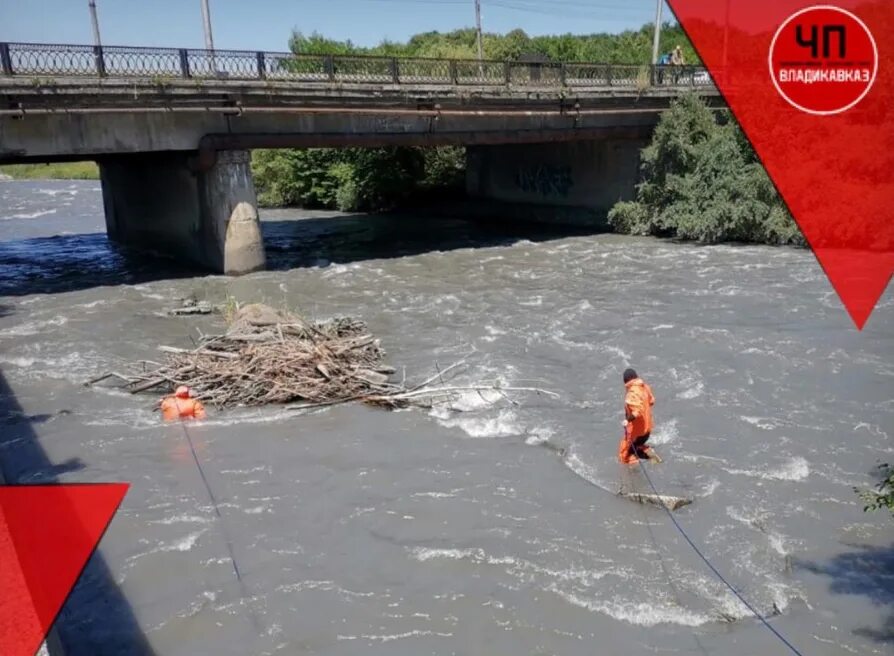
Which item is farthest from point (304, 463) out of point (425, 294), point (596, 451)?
point (425, 294)

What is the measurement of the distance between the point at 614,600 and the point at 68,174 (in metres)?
79.1

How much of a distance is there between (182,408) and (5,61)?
38.2 ft

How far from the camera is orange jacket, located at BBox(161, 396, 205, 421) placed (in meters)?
12.0

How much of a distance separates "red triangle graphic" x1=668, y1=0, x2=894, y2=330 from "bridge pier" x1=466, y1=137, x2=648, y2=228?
4.78m

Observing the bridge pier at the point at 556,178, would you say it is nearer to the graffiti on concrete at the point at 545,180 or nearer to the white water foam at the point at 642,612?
the graffiti on concrete at the point at 545,180

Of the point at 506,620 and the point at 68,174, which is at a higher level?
the point at 68,174

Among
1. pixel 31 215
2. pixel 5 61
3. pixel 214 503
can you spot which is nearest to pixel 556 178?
pixel 5 61

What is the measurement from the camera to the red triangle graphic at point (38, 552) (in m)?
4.82

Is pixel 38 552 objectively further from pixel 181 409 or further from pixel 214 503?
pixel 181 409

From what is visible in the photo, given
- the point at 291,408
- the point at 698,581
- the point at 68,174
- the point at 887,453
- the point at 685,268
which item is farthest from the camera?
the point at 68,174

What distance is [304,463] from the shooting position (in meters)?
10.5

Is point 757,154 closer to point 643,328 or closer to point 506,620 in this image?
point 643,328

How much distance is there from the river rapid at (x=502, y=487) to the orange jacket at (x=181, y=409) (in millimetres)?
248

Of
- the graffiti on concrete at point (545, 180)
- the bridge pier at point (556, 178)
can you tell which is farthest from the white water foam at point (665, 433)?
the graffiti on concrete at point (545, 180)
